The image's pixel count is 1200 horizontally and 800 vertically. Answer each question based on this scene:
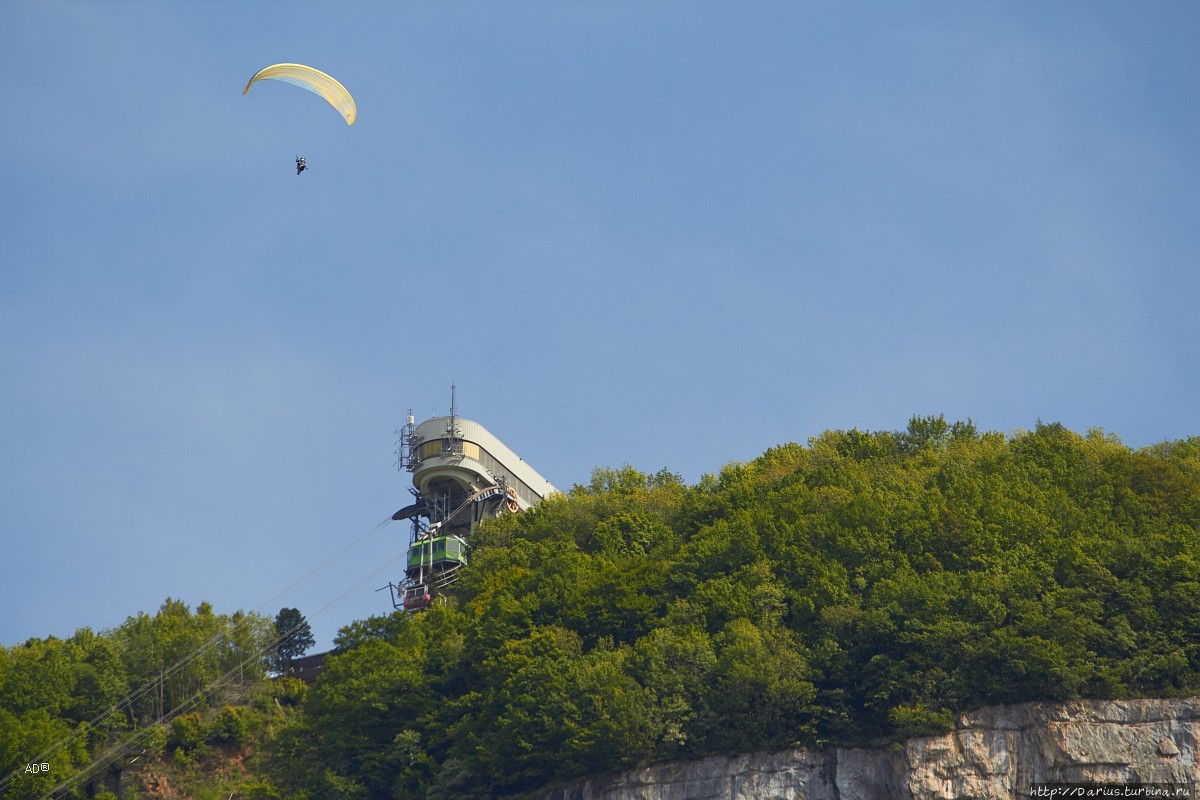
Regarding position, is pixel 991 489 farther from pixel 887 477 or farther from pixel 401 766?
pixel 401 766

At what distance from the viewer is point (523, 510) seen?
97750 mm

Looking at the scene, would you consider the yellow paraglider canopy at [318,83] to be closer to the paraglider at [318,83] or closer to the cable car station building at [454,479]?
the paraglider at [318,83]

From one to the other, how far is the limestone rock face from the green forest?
80 centimetres

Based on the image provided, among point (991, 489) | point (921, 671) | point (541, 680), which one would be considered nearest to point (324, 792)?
point (541, 680)

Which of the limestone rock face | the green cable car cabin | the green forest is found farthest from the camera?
the green cable car cabin

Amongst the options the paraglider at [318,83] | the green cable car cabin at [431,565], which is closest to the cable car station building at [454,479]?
the green cable car cabin at [431,565]

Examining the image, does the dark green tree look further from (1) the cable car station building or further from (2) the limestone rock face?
(2) the limestone rock face

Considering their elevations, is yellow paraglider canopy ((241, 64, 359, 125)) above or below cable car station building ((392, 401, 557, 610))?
above

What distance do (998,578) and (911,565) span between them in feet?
15.2

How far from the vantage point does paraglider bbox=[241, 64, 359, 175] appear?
76.2 m

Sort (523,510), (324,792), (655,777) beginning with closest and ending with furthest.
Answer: (655,777) → (324,792) → (523,510)

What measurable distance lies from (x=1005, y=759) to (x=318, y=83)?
40278 mm

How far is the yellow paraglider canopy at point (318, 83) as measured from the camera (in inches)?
3002

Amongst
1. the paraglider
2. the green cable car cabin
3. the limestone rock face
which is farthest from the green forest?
the paraglider
